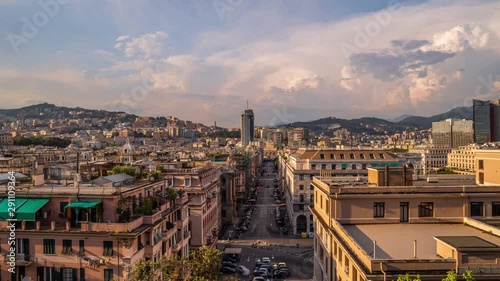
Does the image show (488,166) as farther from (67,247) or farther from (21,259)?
(21,259)

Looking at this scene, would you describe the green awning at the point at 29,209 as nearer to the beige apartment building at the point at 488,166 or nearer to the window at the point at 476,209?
the window at the point at 476,209

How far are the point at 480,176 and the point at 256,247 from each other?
3430cm

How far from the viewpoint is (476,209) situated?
27.1 metres

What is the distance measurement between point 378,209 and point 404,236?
3863 mm

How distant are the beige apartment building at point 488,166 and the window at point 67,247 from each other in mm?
28792

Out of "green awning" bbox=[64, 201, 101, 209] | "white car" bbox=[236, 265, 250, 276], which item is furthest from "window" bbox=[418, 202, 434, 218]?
"white car" bbox=[236, 265, 250, 276]

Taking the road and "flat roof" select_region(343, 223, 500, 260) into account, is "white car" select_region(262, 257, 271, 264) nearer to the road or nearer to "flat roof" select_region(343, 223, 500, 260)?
the road

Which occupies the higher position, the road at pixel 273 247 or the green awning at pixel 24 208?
the green awning at pixel 24 208

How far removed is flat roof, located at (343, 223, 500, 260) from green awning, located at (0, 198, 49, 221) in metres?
17.6

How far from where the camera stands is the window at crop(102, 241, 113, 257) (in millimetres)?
23266

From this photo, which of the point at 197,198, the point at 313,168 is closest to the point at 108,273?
the point at 197,198

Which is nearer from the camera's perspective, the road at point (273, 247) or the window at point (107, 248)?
the window at point (107, 248)

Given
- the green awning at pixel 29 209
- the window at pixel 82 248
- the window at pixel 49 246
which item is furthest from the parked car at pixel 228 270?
the green awning at pixel 29 209

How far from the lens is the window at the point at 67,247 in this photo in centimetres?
2349
